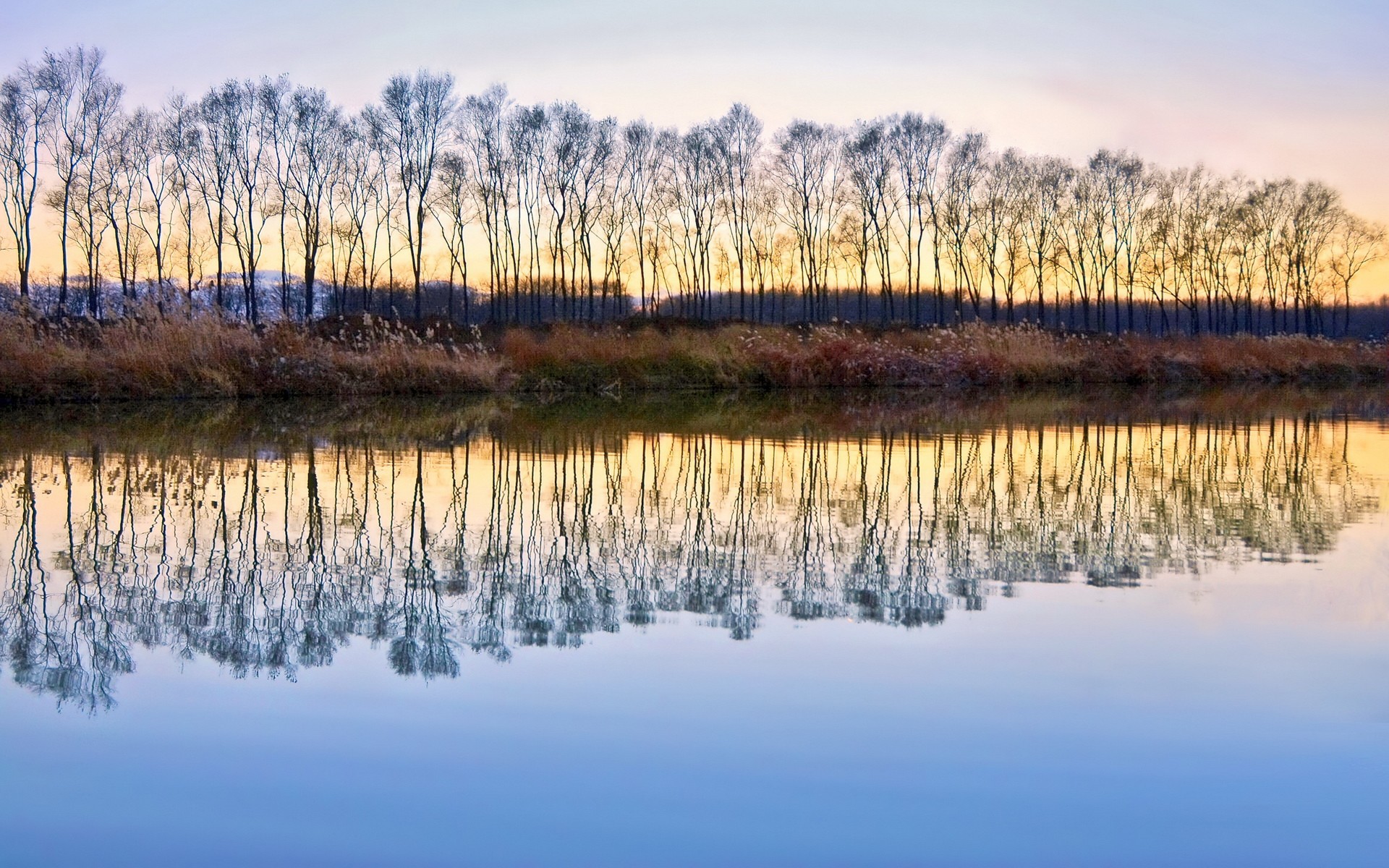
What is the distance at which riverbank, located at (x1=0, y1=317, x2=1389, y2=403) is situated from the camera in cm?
1598

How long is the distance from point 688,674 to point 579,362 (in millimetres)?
18897

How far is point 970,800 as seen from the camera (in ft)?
8.93

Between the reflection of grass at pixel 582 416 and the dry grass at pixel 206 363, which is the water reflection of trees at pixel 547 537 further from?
the dry grass at pixel 206 363

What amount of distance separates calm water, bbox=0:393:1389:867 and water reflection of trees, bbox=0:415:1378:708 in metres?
0.03

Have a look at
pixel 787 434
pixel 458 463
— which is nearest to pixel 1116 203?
pixel 787 434

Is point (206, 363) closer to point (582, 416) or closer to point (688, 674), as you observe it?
point (582, 416)

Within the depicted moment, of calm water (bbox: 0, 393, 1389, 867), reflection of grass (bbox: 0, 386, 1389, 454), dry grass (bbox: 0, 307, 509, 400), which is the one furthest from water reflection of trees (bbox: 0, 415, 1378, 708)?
dry grass (bbox: 0, 307, 509, 400)

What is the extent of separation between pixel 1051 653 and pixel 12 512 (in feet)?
18.7

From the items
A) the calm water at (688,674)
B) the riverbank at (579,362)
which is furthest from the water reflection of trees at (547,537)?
the riverbank at (579,362)

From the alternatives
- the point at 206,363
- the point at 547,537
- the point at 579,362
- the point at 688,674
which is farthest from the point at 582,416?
the point at 688,674

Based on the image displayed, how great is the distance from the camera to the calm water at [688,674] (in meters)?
2.60

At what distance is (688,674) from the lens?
364 cm

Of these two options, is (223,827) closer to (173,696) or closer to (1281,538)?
(173,696)

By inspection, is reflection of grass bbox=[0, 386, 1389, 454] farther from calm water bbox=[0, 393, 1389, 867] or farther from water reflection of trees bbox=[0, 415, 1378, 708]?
calm water bbox=[0, 393, 1389, 867]
